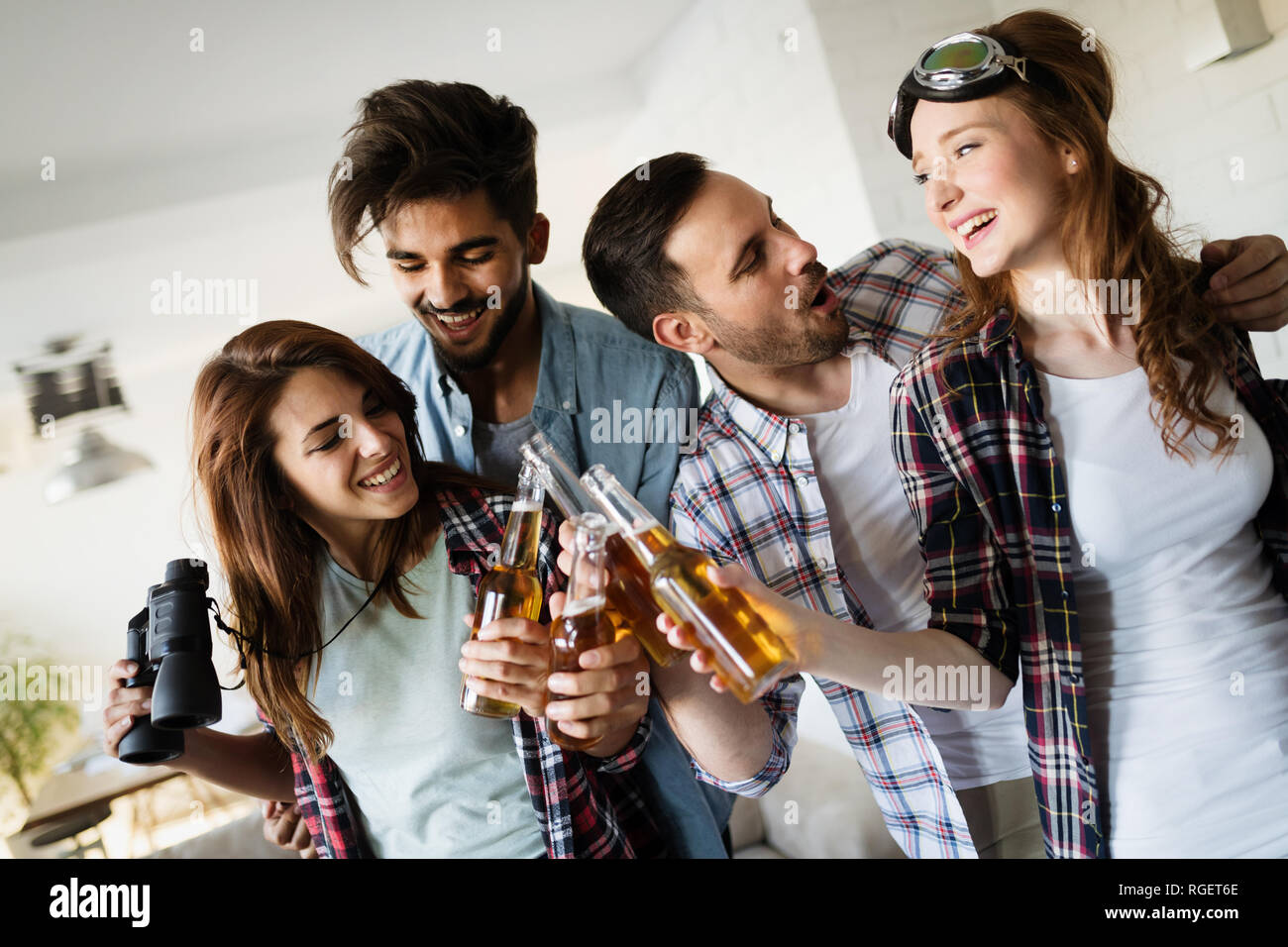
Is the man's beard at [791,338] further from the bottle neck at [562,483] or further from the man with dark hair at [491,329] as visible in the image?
the bottle neck at [562,483]

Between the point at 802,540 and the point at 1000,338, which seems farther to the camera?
the point at 802,540

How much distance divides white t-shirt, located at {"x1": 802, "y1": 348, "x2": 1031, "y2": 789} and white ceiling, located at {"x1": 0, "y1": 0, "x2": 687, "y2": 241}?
613 mm

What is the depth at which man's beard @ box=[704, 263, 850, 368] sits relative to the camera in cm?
127

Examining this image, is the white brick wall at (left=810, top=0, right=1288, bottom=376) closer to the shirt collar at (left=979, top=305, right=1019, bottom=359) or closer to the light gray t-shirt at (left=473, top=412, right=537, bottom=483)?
the shirt collar at (left=979, top=305, right=1019, bottom=359)

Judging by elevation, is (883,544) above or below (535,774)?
above

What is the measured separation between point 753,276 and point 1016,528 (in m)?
0.48

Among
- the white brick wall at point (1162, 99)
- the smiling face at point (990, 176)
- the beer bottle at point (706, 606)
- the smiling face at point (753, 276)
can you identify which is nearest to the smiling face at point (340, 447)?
the beer bottle at point (706, 606)

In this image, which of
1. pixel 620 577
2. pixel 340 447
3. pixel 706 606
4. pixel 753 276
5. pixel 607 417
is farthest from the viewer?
pixel 607 417

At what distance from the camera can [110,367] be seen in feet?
4.13

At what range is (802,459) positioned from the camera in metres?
1.26

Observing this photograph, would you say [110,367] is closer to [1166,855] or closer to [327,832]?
[327,832]

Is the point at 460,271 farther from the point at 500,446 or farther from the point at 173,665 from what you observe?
the point at 173,665

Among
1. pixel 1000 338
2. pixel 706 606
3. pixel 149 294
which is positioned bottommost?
pixel 706 606

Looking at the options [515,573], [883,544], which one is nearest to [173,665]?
[515,573]
